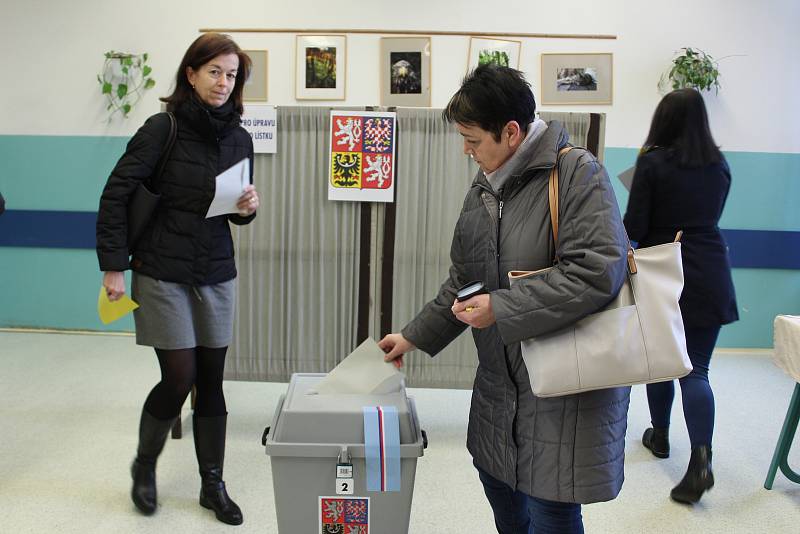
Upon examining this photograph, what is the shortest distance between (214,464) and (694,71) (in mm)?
3792

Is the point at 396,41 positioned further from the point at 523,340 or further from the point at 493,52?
the point at 523,340

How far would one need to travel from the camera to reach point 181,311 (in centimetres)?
194

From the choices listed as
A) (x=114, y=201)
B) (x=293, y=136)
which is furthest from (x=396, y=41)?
(x=114, y=201)

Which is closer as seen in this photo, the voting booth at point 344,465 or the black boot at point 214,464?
the voting booth at point 344,465

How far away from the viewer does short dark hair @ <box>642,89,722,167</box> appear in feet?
7.28

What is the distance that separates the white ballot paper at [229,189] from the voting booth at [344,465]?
71cm

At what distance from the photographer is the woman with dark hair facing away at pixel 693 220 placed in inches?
88.2

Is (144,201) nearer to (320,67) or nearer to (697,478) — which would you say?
(697,478)

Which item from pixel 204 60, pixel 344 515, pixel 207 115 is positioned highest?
pixel 204 60

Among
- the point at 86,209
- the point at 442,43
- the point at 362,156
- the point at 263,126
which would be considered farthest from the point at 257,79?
the point at 362,156

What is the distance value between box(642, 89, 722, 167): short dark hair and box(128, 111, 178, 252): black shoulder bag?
5.38 feet

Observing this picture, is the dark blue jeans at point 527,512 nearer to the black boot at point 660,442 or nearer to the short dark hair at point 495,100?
the short dark hair at point 495,100

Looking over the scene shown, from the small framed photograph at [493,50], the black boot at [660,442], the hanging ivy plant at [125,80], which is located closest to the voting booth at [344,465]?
the black boot at [660,442]

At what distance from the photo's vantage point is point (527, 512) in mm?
1517
